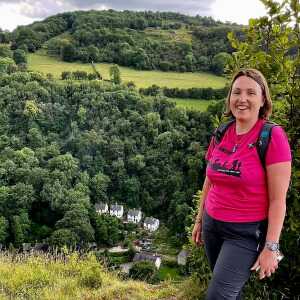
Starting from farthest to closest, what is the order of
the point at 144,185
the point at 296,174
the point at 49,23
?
the point at 49,23
the point at 144,185
the point at 296,174

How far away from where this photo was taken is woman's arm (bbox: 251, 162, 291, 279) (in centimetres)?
186

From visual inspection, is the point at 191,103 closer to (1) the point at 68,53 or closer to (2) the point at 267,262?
(1) the point at 68,53

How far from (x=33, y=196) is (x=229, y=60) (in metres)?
29.4

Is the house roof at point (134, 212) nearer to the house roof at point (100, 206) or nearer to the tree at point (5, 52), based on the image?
the house roof at point (100, 206)

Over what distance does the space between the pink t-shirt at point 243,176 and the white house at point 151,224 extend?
1089 inches

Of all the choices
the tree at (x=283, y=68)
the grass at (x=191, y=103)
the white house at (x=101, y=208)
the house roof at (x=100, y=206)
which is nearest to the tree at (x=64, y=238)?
the white house at (x=101, y=208)

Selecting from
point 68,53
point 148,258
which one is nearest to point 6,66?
point 68,53

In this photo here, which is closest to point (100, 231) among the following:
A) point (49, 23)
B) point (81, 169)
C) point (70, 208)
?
point (70, 208)

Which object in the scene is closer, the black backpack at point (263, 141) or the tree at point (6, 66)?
the black backpack at point (263, 141)

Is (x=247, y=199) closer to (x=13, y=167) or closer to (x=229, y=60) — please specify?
(x=229, y=60)

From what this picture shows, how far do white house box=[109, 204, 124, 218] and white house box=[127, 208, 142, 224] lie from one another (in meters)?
0.69

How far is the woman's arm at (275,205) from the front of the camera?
1859mm

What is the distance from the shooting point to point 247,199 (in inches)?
76.7

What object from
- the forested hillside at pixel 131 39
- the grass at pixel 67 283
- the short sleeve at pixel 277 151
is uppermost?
the forested hillside at pixel 131 39
